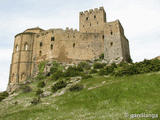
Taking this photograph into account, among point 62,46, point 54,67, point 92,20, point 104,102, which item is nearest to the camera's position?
point 104,102

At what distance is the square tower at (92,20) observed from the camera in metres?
58.0

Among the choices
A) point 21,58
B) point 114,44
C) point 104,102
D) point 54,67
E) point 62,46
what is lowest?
point 104,102

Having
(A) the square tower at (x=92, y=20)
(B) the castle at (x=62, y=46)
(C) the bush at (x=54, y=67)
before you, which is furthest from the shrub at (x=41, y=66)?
(A) the square tower at (x=92, y=20)

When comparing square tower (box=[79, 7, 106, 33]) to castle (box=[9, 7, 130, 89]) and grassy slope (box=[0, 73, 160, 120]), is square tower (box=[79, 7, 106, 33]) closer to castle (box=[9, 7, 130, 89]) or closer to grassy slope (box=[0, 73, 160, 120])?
castle (box=[9, 7, 130, 89])

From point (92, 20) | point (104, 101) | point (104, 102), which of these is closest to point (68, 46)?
point (92, 20)

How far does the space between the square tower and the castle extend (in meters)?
3.89

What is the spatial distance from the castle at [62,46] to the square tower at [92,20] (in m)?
3.89

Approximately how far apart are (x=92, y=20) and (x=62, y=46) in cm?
1534

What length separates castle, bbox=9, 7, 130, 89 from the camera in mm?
49031

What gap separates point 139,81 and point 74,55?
29418mm

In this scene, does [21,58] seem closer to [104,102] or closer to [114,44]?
[114,44]

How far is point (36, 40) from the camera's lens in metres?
54.8

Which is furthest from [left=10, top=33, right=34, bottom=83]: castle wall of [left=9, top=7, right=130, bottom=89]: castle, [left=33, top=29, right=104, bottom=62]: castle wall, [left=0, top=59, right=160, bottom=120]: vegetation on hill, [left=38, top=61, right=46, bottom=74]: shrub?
[left=0, top=59, right=160, bottom=120]: vegetation on hill

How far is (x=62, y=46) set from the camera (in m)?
51.5
